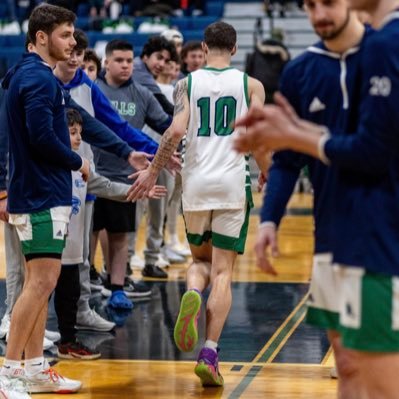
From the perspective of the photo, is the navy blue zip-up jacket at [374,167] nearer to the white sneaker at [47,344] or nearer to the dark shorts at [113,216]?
the white sneaker at [47,344]

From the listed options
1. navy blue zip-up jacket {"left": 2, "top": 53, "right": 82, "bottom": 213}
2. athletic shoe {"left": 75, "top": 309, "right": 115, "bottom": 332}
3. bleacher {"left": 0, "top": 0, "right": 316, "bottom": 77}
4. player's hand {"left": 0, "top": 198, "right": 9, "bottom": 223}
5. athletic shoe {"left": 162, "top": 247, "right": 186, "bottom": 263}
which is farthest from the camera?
bleacher {"left": 0, "top": 0, "right": 316, "bottom": 77}

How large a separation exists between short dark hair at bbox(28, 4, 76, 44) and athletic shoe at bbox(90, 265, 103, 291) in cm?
332

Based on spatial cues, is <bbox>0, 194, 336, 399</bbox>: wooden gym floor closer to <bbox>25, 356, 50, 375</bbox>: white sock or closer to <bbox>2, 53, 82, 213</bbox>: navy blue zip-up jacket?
<bbox>25, 356, 50, 375</bbox>: white sock

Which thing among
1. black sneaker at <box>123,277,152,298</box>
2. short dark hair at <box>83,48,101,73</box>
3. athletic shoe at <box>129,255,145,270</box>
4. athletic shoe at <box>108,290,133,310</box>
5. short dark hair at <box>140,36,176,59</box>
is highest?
short dark hair at <box>83,48,101,73</box>

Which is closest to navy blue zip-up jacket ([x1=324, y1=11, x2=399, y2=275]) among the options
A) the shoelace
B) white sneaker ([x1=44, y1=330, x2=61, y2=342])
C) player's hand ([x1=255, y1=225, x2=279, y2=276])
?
player's hand ([x1=255, y1=225, x2=279, y2=276])

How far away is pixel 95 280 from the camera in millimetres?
9297

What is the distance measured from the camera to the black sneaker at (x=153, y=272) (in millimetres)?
9977

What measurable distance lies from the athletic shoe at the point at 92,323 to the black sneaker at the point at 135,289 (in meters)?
1.27

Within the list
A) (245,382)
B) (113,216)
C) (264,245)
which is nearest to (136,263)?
(113,216)

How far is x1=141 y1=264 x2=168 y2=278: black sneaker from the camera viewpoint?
32.7 feet

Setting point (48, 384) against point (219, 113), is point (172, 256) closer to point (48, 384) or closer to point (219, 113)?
point (219, 113)

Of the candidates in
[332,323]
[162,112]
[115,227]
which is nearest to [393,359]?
[332,323]

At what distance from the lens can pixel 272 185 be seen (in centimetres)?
429

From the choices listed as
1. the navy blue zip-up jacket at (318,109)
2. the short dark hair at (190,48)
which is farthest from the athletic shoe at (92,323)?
the short dark hair at (190,48)
